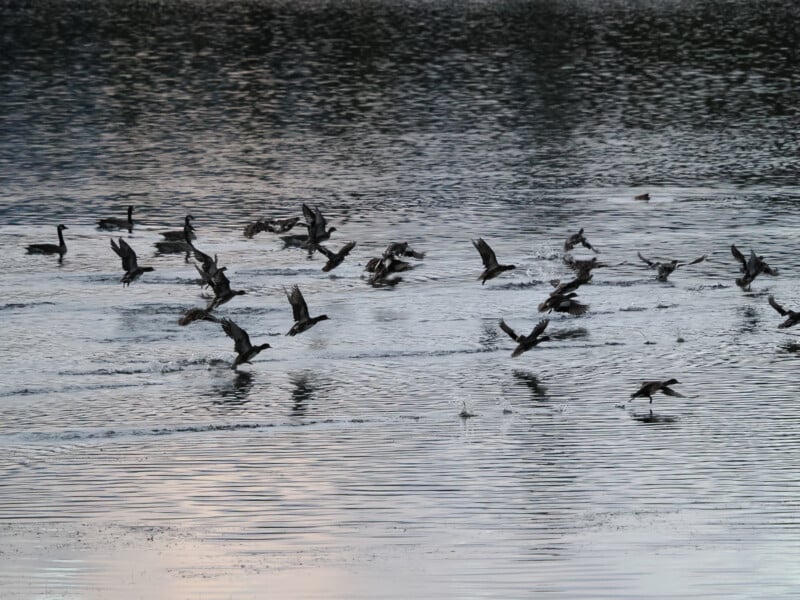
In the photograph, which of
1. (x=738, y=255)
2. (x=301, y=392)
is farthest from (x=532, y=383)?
(x=738, y=255)

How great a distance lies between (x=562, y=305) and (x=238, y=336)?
4631mm

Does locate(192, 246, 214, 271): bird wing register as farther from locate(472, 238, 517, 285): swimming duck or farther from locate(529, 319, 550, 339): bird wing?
locate(529, 319, 550, 339): bird wing

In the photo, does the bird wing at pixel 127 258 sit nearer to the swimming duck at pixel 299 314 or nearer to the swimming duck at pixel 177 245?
the swimming duck at pixel 177 245

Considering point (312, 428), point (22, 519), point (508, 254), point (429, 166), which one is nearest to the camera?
point (22, 519)

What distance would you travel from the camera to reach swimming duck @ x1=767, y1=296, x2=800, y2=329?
70.4ft

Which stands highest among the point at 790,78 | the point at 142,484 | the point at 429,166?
the point at 142,484

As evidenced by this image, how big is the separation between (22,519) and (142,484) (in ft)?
4.28

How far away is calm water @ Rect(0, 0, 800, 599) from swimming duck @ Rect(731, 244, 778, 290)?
0.34 metres

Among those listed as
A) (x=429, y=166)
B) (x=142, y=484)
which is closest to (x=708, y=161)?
(x=429, y=166)

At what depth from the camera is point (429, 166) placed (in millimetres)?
35781

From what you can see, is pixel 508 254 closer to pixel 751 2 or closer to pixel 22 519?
pixel 22 519

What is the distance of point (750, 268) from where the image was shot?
2386cm

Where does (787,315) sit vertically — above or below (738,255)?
above

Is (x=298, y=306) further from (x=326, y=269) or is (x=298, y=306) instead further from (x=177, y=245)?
(x=177, y=245)
